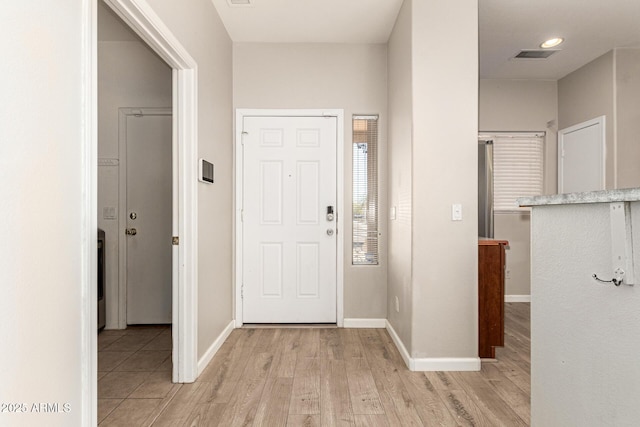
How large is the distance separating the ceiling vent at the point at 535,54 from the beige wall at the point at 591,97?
1.85 ft

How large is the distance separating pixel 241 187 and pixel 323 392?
2.03m

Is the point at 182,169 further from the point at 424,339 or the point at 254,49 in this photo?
the point at 424,339

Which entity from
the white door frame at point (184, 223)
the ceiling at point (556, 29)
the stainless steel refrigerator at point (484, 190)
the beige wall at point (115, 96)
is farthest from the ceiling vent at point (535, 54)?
the beige wall at point (115, 96)

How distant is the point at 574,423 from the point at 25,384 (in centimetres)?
171

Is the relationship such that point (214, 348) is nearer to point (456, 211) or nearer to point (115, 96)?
point (456, 211)

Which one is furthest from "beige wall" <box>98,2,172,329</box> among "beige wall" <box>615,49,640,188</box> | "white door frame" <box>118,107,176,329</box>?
"beige wall" <box>615,49,640,188</box>

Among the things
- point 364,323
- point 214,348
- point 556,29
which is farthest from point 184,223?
point 556,29

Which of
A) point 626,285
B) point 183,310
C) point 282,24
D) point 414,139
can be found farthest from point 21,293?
point 282,24

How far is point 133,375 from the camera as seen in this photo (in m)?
2.45

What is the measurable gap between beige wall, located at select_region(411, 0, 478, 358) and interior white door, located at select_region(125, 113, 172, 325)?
240cm

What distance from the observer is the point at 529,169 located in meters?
4.39

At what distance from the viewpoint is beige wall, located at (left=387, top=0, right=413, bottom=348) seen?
266 cm

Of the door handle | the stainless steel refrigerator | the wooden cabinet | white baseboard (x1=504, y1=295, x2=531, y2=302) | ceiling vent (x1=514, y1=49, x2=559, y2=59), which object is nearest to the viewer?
the wooden cabinet

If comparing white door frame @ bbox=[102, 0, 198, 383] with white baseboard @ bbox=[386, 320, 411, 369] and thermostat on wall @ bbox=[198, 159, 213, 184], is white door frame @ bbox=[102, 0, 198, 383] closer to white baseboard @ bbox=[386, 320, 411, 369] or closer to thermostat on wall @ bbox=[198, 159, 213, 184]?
thermostat on wall @ bbox=[198, 159, 213, 184]
